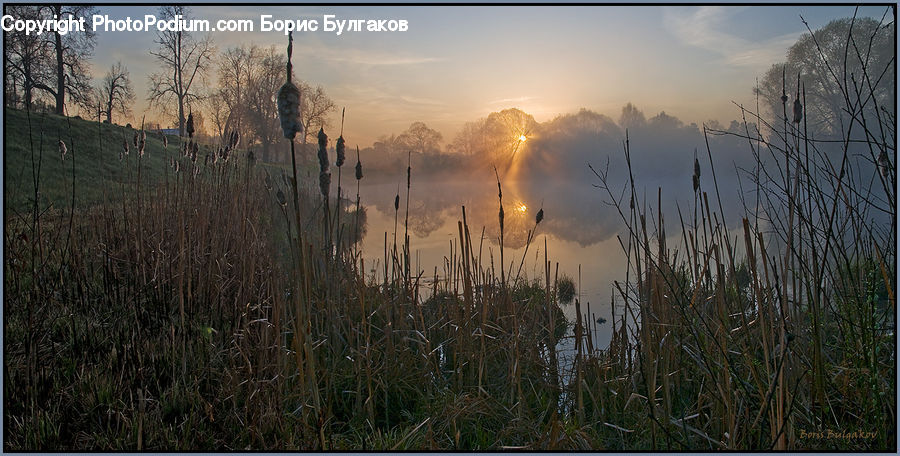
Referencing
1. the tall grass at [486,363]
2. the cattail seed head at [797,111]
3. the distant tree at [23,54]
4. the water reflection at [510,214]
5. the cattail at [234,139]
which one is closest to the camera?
the tall grass at [486,363]

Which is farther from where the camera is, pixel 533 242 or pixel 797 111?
pixel 533 242

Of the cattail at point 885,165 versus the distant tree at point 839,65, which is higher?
the distant tree at point 839,65

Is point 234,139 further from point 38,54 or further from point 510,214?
point 510,214

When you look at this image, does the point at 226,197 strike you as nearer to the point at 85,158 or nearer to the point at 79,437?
the point at 79,437

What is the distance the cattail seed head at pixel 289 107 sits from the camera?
1.29 meters

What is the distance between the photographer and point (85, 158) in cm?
1009

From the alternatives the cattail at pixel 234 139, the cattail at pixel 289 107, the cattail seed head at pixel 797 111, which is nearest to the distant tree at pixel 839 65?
the cattail seed head at pixel 797 111

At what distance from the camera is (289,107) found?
1306 millimetres

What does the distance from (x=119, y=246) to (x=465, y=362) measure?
293 cm

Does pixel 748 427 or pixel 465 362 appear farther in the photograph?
pixel 465 362

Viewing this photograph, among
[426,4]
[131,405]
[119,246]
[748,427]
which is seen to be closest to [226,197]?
[119,246]

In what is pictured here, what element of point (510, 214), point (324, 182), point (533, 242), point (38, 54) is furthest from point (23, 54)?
point (510, 214)

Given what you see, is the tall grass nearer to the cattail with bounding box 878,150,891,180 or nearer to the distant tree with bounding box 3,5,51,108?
the cattail with bounding box 878,150,891,180

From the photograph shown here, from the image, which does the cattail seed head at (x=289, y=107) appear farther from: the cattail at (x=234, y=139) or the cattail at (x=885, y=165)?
the cattail at (x=234, y=139)
